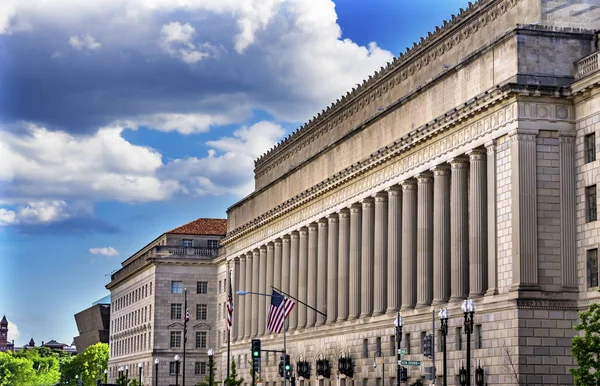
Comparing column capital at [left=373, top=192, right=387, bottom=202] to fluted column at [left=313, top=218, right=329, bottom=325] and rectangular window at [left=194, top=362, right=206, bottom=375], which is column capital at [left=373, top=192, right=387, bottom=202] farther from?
rectangular window at [left=194, top=362, right=206, bottom=375]

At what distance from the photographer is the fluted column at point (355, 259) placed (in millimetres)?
98625

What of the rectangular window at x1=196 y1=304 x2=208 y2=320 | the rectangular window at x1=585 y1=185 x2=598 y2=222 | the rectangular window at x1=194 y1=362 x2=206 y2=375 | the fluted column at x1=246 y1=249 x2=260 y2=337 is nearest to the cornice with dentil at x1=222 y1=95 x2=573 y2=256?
the rectangular window at x1=585 y1=185 x2=598 y2=222

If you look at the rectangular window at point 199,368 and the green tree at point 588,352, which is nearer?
the green tree at point 588,352

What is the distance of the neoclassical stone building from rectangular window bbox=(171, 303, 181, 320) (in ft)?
168

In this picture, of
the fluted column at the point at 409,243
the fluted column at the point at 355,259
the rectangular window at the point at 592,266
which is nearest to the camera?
the rectangular window at the point at 592,266

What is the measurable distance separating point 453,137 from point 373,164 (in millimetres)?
14027

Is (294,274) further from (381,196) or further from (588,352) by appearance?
(588,352)

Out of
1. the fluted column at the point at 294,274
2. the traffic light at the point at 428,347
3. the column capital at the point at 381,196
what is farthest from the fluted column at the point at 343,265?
the traffic light at the point at 428,347

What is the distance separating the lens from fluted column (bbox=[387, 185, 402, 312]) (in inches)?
3548

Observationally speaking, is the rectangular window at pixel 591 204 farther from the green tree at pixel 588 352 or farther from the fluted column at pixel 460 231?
the green tree at pixel 588 352

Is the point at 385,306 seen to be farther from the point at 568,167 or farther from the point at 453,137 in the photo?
the point at 568,167

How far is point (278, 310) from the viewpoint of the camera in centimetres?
9869

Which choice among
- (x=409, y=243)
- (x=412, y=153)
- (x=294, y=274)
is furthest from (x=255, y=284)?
(x=412, y=153)

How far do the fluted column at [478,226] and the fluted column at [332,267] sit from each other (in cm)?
2871
